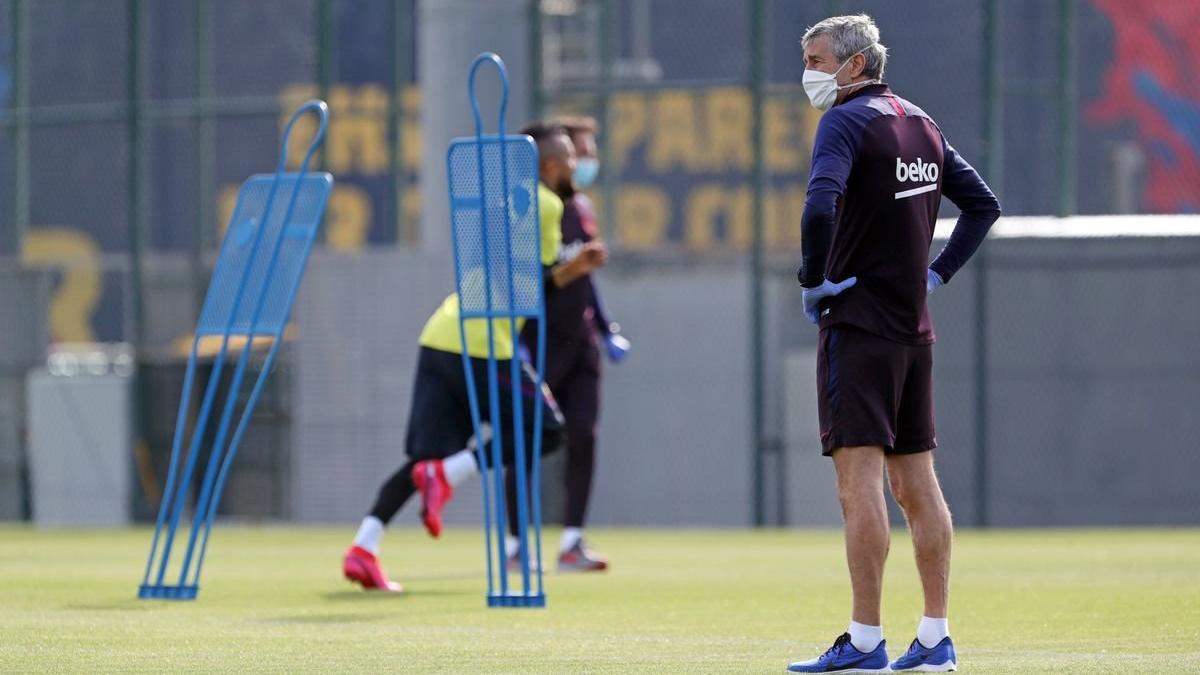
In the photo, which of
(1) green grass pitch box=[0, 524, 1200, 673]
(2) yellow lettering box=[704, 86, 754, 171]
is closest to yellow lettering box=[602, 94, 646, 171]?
(2) yellow lettering box=[704, 86, 754, 171]

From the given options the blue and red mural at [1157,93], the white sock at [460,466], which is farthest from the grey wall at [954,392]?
the white sock at [460,466]

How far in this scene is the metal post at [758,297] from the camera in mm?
16484

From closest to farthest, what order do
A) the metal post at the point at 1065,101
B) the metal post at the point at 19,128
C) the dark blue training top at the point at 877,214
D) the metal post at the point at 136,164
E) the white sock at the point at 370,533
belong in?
the dark blue training top at the point at 877,214, the white sock at the point at 370,533, the metal post at the point at 1065,101, the metal post at the point at 136,164, the metal post at the point at 19,128

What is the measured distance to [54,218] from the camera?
26.1 meters

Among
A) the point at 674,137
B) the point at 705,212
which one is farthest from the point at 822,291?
the point at 705,212

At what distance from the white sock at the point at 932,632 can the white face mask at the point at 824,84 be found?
4.57 ft

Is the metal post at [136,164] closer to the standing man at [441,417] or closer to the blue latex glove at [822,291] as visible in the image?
the standing man at [441,417]

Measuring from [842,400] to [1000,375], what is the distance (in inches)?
426

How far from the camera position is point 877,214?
6191 mm

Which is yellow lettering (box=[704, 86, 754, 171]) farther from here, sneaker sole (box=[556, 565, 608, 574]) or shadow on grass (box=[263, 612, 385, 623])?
shadow on grass (box=[263, 612, 385, 623])

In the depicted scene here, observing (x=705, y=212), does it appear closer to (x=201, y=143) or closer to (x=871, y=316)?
(x=201, y=143)

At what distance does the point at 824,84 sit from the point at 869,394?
0.86m

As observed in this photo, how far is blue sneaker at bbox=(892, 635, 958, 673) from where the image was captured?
19.8ft

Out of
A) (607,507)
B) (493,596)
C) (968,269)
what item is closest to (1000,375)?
(968,269)
